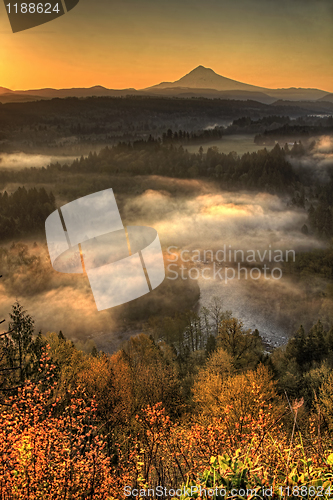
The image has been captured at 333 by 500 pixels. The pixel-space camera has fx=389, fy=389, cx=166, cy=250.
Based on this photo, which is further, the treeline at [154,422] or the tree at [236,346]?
the tree at [236,346]

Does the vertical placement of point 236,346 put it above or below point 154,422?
below

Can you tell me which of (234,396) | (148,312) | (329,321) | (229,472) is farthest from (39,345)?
(148,312)

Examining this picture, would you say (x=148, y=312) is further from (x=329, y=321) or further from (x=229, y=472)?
(x=229, y=472)

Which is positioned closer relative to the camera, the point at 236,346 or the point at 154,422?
the point at 154,422

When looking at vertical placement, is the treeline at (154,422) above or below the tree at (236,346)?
above

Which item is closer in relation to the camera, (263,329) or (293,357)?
(293,357)

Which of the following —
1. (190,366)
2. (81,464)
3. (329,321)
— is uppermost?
(81,464)

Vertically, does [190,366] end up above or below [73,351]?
below

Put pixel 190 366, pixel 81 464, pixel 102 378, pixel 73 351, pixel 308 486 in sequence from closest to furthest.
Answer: pixel 308 486, pixel 81 464, pixel 102 378, pixel 73 351, pixel 190 366
